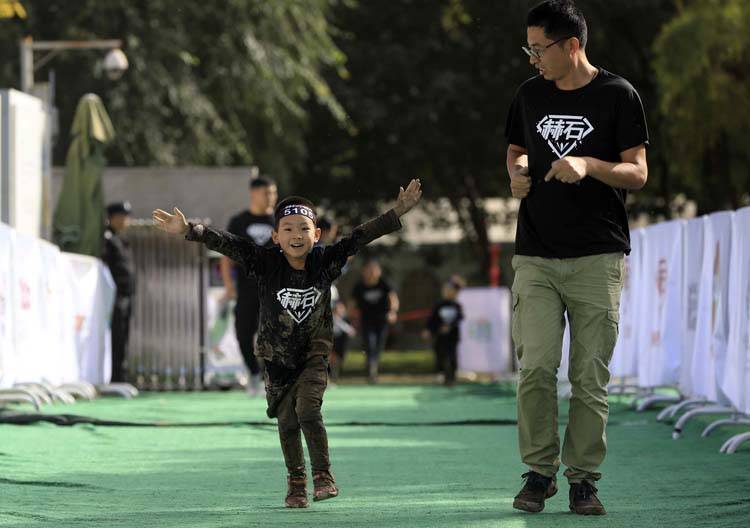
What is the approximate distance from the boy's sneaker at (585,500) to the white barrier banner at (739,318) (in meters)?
3.73

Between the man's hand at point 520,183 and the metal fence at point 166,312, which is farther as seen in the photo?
the metal fence at point 166,312

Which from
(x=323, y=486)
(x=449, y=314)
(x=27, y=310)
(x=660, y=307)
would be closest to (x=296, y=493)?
(x=323, y=486)

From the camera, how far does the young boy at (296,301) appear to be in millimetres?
7473

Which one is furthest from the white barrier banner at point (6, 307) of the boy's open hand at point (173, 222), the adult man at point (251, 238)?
the boy's open hand at point (173, 222)

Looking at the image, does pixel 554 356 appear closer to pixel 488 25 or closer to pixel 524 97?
pixel 524 97

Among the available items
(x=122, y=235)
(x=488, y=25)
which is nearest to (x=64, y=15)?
(x=122, y=235)

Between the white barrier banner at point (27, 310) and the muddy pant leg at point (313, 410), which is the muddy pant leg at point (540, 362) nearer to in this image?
the muddy pant leg at point (313, 410)

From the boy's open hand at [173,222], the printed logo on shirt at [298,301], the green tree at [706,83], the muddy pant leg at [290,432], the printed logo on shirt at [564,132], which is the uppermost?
the green tree at [706,83]

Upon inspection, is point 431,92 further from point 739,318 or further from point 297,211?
point 297,211

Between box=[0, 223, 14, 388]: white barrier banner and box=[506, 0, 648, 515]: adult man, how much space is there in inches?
262

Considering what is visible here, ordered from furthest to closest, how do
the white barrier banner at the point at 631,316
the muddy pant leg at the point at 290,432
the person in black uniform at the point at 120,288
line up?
the person in black uniform at the point at 120,288, the white barrier banner at the point at 631,316, the muddy pant leg at the point at 290,432

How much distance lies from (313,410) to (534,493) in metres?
1.22

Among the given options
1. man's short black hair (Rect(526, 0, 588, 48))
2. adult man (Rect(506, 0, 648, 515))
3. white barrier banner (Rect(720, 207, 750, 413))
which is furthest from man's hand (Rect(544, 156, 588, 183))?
white barrier banner (Rect(720, 207, 750, 413))

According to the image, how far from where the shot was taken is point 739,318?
10.6m
